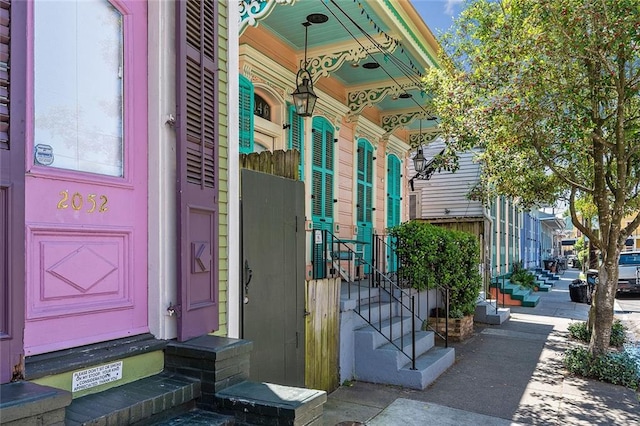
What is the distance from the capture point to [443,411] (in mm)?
4797

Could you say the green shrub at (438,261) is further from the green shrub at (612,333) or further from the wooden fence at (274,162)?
the wooden fence at (274,162)

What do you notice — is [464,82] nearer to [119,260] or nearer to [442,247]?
[442,247]

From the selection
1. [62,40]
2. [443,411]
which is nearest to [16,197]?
[62,40]

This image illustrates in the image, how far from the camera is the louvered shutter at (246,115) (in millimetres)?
5805

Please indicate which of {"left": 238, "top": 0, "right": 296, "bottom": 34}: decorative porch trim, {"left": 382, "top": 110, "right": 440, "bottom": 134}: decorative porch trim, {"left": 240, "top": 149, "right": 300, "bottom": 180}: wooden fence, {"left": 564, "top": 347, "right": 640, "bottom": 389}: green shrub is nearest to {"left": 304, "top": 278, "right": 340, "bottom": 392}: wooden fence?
{"left": 240, "top": 149, "right": 300, "bottom": 180}: wooden fence

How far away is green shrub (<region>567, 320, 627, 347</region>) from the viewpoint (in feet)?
25.5

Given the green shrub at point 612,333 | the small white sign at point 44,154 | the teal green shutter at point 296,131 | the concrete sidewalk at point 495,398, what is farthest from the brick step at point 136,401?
the green shrub at point 612,333

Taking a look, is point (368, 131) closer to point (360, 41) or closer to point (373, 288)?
point (360, 41)

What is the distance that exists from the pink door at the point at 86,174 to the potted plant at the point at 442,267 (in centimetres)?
562

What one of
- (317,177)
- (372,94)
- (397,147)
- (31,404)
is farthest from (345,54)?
(31,404)

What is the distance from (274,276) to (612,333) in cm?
659

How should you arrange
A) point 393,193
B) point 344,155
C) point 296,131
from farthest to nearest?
point 393,193 < point 344,155 < point 296,131

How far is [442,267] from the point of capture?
26.8ft

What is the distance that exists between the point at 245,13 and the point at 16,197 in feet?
10.7
